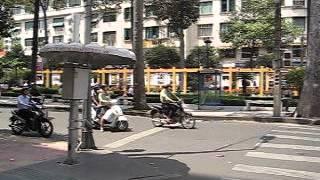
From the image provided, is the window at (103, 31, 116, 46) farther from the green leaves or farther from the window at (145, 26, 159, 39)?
the green leaves

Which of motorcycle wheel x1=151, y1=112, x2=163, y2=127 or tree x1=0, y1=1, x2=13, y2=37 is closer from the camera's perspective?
motorcycle wheel x1=151, y1=112, x2=163, y2=127

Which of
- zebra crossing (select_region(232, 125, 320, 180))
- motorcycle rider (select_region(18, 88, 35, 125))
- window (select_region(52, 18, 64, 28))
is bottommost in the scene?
zebra crossing (select_region(232, 125, 320, 180))

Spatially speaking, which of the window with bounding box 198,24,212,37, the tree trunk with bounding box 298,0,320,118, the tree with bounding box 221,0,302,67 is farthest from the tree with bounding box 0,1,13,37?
the window with bounding box 198,24,212,37

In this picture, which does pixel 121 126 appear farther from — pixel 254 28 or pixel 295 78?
pixel 254 28

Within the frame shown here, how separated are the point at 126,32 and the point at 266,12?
29.3m

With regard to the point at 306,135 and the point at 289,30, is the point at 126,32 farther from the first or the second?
the point at 306,135

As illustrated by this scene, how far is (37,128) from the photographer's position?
1644 centimetres

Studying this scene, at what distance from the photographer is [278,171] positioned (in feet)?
37.2

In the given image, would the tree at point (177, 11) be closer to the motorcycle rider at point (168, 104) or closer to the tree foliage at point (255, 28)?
the tree foliage at point (255, 28)

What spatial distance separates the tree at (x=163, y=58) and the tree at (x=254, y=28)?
7.27 m

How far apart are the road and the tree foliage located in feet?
120

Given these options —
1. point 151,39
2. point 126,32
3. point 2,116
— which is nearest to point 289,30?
point 151,39

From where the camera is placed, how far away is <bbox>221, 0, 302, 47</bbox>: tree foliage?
2199 inches

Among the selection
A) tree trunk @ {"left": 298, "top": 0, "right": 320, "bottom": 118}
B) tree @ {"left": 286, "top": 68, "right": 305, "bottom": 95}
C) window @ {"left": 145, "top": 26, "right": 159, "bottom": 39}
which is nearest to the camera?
tree trunk @ {"left": 298, "top": 0, "right": 320, "bottom": 118}
